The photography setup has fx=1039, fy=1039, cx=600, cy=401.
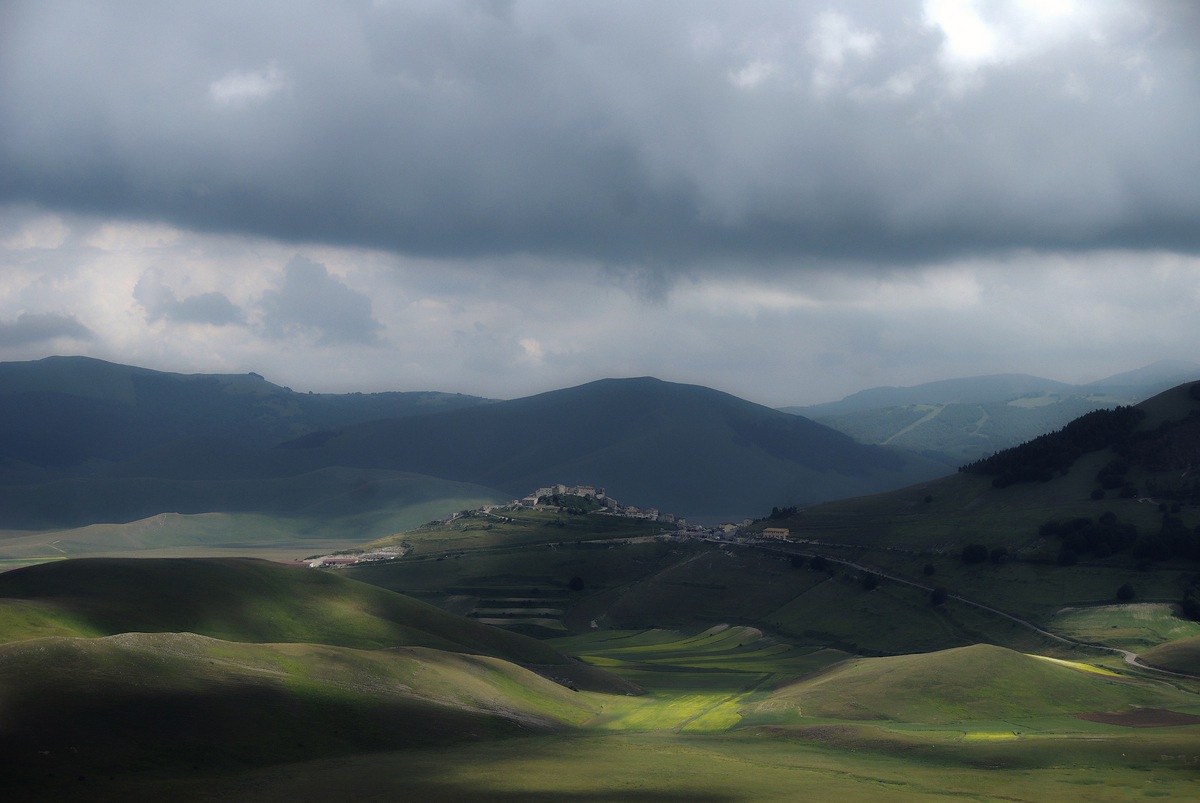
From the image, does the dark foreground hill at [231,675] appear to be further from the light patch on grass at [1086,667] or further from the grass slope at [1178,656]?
the grass slope at [1178,656]

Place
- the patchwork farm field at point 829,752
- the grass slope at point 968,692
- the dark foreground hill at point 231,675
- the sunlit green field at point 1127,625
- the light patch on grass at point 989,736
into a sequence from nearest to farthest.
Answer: the patchwork farm field at point 829,752, the dark foreground hill at point 231,675, the light patch on grass at point 989,736, the grass slope at point 968,692, the sunlit green field at point 1127,625

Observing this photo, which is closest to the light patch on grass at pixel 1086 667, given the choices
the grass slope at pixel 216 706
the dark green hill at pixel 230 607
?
the grass slope at pixel 216 706

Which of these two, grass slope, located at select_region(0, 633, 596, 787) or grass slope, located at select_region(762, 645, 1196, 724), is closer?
grass slope, located at select_region(0, 633, 596, 787)

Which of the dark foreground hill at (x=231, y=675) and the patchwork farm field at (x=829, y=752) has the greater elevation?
the dark foreground hill at (x=231, y=675)

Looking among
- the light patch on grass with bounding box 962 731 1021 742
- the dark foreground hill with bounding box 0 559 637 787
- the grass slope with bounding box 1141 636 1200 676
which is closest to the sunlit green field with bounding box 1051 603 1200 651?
the grass slope with bounding box 1141 636 1200 676

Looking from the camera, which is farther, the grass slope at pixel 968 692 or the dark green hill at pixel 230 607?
the dark green hill at pixel 230 607

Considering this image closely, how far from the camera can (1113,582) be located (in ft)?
632

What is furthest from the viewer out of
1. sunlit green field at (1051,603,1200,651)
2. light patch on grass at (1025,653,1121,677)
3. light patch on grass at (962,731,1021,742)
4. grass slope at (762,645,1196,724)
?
sunlit green field at (1051,603,1200,651)

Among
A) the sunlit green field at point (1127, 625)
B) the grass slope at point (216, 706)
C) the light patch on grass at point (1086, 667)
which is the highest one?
the grass slope at point (216, 706)

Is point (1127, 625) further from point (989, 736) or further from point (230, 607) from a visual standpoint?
point (230, 607)

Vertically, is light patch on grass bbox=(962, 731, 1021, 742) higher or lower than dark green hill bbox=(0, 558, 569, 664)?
lower

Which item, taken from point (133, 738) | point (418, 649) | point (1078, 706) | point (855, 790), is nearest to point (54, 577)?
point (418, 649)

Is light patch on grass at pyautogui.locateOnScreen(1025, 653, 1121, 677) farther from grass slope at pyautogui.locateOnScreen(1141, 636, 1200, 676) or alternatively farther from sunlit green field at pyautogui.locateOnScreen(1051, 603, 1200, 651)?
sunlit green field at pyautogui.locateOnScreen(1051, 603, 1200, 651)

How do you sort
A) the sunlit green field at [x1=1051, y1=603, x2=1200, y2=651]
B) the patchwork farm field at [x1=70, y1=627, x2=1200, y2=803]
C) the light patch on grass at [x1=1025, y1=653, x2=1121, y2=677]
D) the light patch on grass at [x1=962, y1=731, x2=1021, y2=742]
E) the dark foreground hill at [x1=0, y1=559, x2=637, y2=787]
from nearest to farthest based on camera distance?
the patchwork farm field at [x1=70, y1=627, x2=1200, y2=803]
the dark foreground hill at [x1=0, y1=559, x2=637, y2=787]
the light patch on grass at [x1=962, y1=731, x2=1021, y2=742]
the light patch on grass at [x1=1025, y1=653, x2=1121, y2=677]
the sunlit green field at [x1=1051, y1=603, x2=1200, y2=651]
